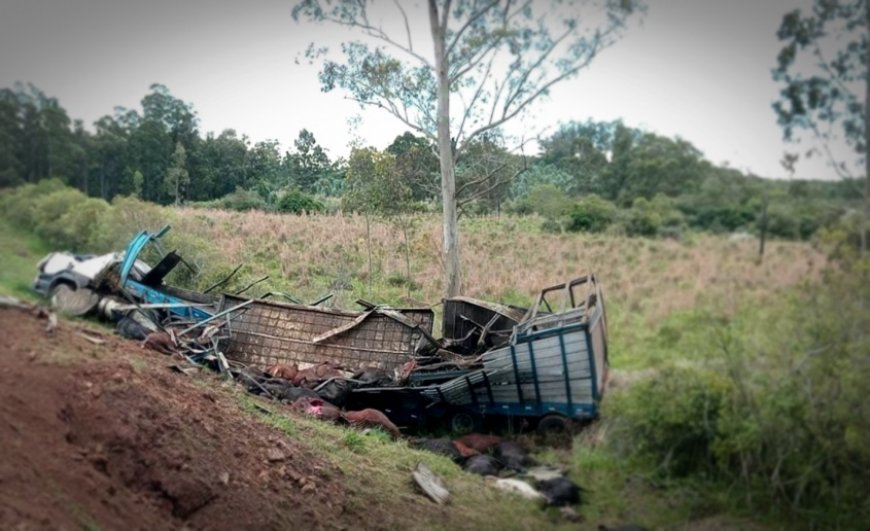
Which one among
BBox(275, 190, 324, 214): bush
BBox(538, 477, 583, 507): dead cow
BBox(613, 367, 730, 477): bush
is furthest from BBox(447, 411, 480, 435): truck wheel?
BBox(275, 190, 324, 214): bush

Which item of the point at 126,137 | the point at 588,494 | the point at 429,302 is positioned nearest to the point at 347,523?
the point at 588,494

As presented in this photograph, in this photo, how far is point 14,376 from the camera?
6.29 metres

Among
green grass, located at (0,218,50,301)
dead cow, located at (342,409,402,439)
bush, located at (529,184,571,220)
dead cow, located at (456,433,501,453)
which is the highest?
bush, located at (529,184,571,220)

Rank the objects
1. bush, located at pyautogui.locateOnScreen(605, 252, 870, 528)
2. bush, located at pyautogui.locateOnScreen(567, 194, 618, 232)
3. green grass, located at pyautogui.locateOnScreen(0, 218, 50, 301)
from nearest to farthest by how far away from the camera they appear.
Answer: bush, located at pyautogui.locateOnScreen(605, 252, 870, 528) < green grass, located at pyautogui.locateOnScreen(0, 218, 50, 301) < bush, located at pyautogui.locateOnScreen(567, 194, 618, 232)

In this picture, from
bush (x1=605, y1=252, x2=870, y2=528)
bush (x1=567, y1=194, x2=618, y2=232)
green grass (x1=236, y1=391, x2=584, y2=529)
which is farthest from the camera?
bush (x1=567, y1=194, x2=618, y2=232)

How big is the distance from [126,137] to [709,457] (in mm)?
8419

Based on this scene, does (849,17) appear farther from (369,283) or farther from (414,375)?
(369,283)

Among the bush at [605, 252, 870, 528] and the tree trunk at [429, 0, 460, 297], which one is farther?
the tree trunk at [429, 0, 460, 297]

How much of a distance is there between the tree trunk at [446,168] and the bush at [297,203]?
258 centimetres

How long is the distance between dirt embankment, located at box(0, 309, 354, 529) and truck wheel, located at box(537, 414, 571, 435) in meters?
3.47

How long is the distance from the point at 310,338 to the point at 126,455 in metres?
6.64

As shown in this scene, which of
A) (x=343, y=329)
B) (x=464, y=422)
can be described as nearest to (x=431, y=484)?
(x=464, y=422)

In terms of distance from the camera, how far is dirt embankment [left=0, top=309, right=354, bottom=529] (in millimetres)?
5465

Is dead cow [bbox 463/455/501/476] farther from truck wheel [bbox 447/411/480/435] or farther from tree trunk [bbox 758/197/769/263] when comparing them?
tree trunk [bbox 758/197/769/263]
